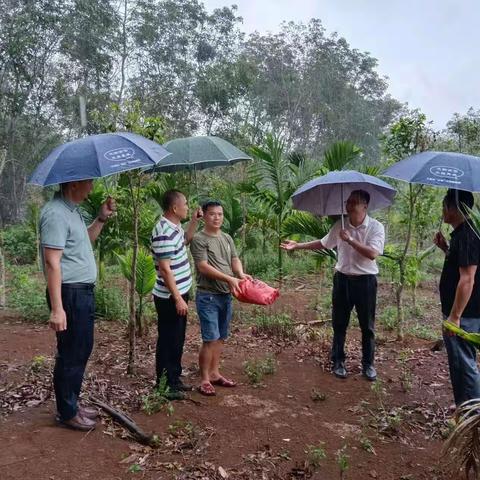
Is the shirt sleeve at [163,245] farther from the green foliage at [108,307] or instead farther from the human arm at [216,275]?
the green foliage at [108,307]

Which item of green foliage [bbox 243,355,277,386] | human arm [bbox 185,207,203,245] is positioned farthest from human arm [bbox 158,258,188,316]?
green foliage [bbox 243,355,277,386]

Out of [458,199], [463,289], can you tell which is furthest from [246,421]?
[458,199]

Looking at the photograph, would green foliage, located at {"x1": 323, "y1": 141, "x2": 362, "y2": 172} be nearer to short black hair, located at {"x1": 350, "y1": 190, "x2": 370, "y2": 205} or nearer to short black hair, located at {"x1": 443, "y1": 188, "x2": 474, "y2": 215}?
short black hair, located at {"x1": 350, "y1": 190, "x2": 370, "y2": 205}

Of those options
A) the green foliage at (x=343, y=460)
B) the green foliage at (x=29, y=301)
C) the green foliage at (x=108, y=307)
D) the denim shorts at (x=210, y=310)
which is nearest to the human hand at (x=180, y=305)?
the denim shorts at (x=210, y=310)

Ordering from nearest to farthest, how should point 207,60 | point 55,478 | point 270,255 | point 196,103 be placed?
1. point 55,478
2. point 270,255
3. point 196,103
4. point 207,60

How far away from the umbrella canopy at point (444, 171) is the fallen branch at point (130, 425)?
2573 mm

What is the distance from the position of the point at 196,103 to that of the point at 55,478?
1955 centimetres

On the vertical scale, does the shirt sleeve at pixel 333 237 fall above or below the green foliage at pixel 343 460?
above

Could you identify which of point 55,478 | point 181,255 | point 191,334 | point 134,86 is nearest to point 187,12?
point 134,86

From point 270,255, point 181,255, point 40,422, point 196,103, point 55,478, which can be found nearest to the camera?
point 55,478

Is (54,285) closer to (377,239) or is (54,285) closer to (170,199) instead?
(170,199)

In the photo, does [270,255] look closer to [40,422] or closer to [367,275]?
[367,275]

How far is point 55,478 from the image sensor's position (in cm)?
271

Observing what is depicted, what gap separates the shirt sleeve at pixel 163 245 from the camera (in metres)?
3.61
